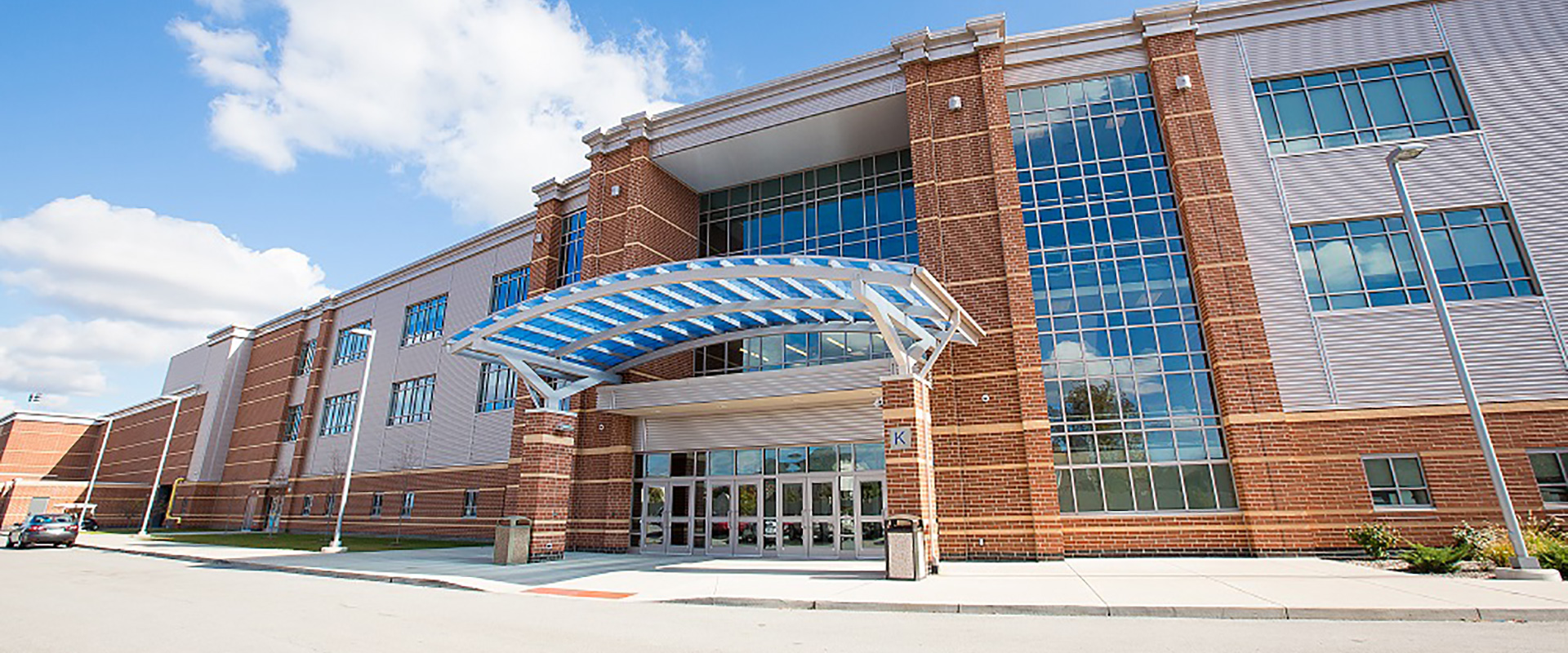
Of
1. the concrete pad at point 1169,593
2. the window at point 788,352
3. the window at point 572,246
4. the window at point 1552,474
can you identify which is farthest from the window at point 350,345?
the window at point 1552,474

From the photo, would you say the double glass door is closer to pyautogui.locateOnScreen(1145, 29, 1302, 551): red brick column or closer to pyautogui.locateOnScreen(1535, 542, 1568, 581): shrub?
pyautogui.locateOnScreen(1145, 29, 1302, 551): red brick column

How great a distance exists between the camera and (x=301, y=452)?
3666 cm

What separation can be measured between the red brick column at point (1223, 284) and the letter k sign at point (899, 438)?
7800 mm

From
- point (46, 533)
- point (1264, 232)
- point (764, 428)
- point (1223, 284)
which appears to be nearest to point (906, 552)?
point (764, 428)

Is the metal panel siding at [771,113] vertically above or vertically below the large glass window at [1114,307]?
above

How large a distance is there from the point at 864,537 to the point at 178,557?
804 inches

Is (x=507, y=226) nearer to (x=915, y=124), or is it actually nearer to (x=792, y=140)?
(x=792, y=140)

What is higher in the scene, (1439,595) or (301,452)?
(301,452)

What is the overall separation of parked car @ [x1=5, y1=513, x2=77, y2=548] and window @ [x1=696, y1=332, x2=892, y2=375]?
28.0 metres

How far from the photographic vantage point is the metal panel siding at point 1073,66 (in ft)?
62.4

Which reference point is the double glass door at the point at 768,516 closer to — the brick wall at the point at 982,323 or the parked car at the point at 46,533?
the brick wall at the point at 982,323

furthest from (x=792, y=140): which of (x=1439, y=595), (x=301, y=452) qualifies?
(x=301, y=452)

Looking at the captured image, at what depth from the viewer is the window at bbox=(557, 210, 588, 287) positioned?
25812 mm

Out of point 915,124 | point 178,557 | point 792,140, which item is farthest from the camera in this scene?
point 792,140
